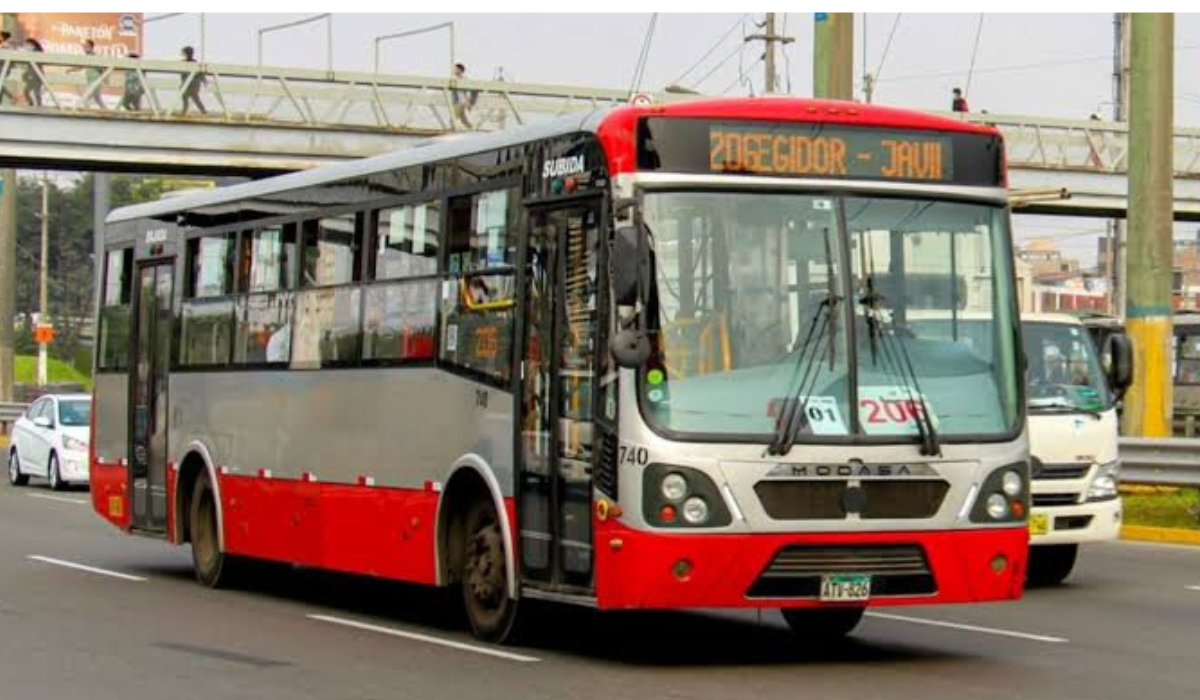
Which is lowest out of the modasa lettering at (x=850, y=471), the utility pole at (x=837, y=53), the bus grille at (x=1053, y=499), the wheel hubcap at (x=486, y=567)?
the wheel hubcap at (x=486, y=567)

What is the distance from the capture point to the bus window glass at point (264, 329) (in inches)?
645

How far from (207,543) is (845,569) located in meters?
7.56

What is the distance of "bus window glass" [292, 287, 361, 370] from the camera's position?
1521cm

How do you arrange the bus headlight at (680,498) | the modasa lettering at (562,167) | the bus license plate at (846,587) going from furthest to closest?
the modasa lettering at (562,167) → the bus license plate at (846,587) → the bus headlight at (680,498)

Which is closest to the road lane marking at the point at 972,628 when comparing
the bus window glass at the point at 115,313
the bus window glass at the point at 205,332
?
the bus window glass at the point at 205,332

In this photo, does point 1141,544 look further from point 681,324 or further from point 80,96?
point 80,96

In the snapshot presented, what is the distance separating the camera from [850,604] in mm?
11695

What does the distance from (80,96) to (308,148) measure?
4.25 metres

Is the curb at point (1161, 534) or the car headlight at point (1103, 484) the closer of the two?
the car headlight at point (1103, 484)

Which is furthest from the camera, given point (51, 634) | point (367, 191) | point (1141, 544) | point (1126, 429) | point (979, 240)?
point (1126, 429)

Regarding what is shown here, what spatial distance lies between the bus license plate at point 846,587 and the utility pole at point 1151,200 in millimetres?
14515

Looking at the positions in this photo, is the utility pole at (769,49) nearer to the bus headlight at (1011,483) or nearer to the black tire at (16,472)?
the black tire at (16,472)

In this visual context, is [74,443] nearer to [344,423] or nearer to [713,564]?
[344,423]

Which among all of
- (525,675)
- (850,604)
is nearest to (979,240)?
(850,604)
